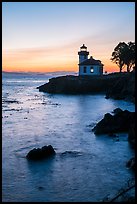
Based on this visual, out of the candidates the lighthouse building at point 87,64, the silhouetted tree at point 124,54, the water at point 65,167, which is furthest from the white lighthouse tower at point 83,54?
the water at point 65,167

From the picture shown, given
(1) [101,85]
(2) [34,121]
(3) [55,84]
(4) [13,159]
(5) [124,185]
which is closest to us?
(5) [124,185]

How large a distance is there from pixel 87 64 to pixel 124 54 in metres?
11.7

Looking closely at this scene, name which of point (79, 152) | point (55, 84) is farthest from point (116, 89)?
point (79, 152)

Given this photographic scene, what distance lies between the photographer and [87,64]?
73.4 m

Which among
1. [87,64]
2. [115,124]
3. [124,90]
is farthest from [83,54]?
[115,124]

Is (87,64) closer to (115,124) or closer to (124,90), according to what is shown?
(124,90)

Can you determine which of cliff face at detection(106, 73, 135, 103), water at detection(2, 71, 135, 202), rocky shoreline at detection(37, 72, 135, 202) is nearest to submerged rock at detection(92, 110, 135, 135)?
water at detection(2, 71, 135, 202)

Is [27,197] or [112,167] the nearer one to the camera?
[27,197]

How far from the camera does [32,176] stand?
1357 centimetres

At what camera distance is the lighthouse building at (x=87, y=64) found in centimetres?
7344

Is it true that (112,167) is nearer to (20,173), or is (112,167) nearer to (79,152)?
(79,152)

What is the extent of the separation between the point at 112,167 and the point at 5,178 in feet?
17.3

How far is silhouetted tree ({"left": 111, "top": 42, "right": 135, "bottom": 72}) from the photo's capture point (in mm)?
77812

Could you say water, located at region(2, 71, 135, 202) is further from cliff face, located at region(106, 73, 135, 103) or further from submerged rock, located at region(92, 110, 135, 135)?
cliff face, located at region(106, 73, 135, 103)
